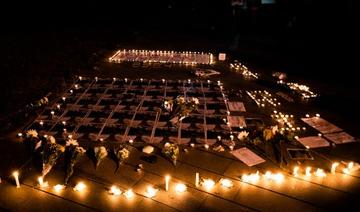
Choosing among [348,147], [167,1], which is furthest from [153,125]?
[167,1]

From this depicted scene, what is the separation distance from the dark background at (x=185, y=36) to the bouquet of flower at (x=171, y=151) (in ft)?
15.7

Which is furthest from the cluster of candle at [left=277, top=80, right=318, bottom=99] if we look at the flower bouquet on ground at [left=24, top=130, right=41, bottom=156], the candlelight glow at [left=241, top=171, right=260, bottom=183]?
the flower bouquet on ground at [left=24, top=130, right=41, bottom=156]

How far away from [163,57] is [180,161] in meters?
7.92

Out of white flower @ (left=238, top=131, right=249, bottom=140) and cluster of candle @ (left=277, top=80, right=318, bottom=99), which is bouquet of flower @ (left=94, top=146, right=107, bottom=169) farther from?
cluster of candle @ (left=277, top=80, right=318, bottom=99)

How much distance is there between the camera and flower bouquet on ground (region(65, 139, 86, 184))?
6285 mm

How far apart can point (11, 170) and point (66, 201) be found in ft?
5.23

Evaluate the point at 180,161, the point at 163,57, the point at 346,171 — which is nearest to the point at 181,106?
the point at 180,161

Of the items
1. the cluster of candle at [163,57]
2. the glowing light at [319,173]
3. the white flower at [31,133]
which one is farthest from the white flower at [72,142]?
the cluster of candle at [163,57]

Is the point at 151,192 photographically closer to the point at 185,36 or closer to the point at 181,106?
the point at 181,106

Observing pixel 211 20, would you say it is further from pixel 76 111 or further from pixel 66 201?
pixel 66 201

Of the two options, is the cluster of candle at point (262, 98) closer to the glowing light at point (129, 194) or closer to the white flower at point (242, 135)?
the white flower at point (242, 135)

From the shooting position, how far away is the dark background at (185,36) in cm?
1142

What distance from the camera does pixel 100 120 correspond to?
27.5ft

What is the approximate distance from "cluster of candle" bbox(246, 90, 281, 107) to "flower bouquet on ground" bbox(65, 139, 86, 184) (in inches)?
213
